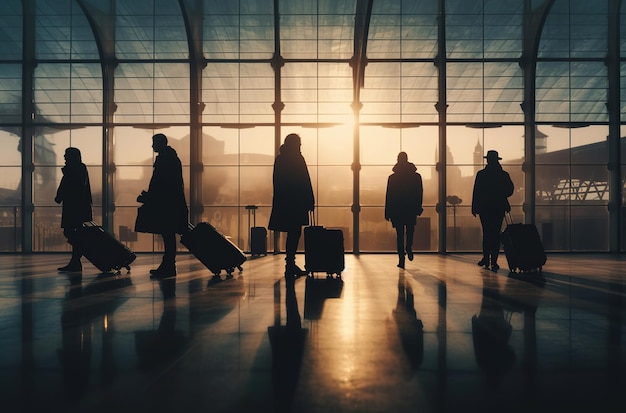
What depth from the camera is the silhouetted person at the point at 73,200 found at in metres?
7.73

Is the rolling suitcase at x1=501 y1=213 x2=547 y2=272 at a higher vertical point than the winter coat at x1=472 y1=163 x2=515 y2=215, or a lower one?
lower

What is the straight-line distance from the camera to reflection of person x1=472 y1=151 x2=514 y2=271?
8352mm

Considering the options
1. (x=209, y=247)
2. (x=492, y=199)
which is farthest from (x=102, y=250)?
(x=492, y=199)

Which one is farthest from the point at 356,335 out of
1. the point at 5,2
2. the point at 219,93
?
the point at 5,2

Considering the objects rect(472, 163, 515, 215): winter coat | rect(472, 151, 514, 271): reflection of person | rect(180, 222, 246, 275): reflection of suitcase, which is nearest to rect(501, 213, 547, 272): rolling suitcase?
rect(472, 151, 514, 271): reflection of person

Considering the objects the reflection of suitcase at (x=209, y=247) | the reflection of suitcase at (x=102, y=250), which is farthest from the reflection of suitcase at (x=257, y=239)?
the reflection of suitcase at (x=209, y=247)

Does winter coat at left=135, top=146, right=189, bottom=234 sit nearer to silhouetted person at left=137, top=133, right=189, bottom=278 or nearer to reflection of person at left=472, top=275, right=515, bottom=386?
silhouetted person at left=137, top=133, right=189, bottom=278

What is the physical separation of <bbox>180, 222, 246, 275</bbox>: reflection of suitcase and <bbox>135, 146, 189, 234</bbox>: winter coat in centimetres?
18

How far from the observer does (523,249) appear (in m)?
7.72

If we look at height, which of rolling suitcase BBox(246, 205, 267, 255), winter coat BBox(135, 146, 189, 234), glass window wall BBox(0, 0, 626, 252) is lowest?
rolling suitcase BBox(246, 205, 267, 255)

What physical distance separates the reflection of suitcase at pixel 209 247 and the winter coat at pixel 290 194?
0.80 meters

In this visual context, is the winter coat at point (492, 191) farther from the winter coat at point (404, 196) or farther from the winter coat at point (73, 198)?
the winter coat at point (73, 198)

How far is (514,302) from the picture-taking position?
179 inches

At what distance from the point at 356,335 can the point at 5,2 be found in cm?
1462
